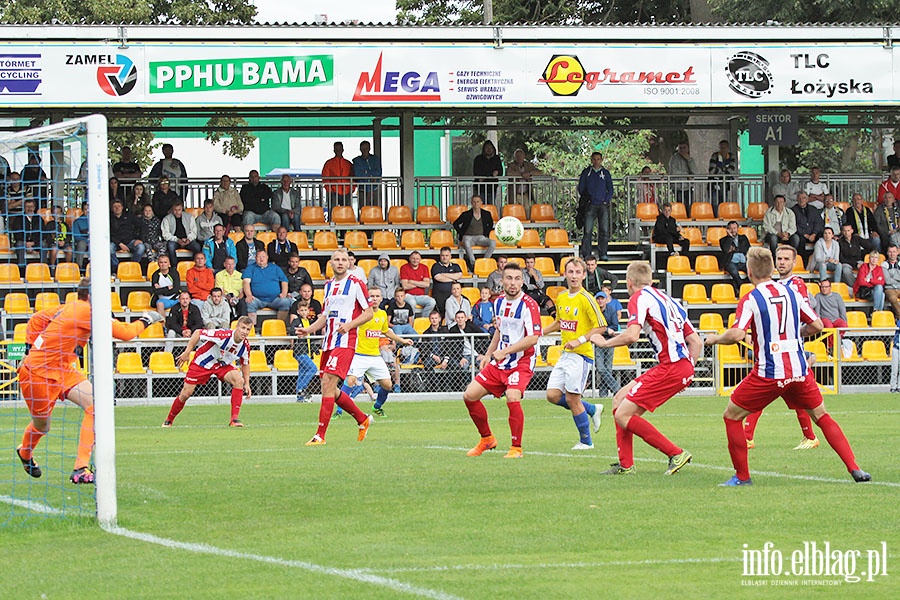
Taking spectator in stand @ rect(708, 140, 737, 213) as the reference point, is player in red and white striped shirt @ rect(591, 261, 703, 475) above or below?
below

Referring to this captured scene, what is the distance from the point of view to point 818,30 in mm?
26656

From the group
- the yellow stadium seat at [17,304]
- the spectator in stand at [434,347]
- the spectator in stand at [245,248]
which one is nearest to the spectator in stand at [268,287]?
the spectator in stand at [245,248]

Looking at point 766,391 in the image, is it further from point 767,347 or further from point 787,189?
point 787,189

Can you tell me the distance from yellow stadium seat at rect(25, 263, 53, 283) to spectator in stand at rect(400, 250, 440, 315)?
619 cm

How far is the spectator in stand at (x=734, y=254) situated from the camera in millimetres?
26484

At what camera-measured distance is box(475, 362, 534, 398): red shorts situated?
13164mm

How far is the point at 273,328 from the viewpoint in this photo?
2378 cm

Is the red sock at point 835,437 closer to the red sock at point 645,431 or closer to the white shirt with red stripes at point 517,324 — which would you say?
the red sock at point 645,431

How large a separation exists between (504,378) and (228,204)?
47.1 ft

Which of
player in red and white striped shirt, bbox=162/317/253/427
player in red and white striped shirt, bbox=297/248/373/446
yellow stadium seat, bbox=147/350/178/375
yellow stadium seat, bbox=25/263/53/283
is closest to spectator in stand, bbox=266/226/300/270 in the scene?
yellow stadium seat, bbox=147/350/178/375

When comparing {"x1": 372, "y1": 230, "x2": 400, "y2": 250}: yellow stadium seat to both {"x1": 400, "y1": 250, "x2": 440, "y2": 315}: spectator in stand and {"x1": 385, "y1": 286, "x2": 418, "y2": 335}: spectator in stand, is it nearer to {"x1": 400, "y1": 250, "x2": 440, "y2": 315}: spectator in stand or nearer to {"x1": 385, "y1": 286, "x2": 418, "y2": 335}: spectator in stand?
{"x1": 400, "y1": 250, "x2": 440, "y2": 315}: spectator in stand

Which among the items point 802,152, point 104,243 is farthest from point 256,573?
point 802,152

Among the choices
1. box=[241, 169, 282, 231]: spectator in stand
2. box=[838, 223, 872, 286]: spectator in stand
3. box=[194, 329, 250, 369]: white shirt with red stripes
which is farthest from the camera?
box=[838, 223, 872, 286]: spectator in stand

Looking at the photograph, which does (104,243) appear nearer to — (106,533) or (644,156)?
(106,533)
